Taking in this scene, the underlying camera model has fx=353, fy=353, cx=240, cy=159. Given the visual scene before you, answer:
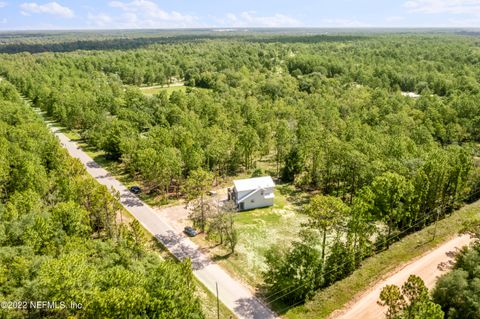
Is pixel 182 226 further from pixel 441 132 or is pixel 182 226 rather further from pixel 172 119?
pixel 441 132

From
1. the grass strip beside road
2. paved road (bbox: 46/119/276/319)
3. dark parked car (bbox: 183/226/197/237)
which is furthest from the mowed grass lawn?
the grass strip beside road

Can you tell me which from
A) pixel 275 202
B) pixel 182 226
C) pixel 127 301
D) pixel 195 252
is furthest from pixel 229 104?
pixel 127 301

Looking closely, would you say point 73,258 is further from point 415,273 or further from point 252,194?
point 415,273

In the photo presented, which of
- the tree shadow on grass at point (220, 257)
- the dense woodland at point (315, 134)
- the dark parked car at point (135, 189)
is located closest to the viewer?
the dense woodland at point (315, 134)

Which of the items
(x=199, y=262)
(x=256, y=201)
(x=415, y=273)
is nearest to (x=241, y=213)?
(x=256, y=201)

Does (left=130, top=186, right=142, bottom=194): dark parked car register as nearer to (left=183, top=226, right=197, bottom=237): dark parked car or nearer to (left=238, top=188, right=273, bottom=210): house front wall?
(left=183, top=226, right=197, bottom=237): dark parked car

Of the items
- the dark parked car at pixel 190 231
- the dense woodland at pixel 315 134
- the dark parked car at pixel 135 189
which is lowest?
the dark parked car at pixel 190 231

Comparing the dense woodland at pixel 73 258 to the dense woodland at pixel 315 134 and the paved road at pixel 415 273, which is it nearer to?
the dense woodland at pixel 315 134

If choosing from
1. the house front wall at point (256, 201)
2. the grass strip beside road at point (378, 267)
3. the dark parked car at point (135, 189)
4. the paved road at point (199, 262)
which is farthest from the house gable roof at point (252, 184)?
the grass strip beside road at point (378, 267)
